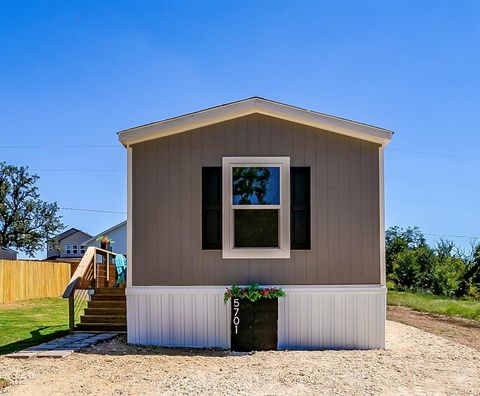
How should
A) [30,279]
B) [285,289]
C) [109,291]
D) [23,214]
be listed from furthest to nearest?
[23,214] < [30,279] < [109,291] < [285,289]

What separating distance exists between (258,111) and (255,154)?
631 mm

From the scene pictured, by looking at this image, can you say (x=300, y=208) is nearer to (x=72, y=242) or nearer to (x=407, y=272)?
(x=407, y=272)


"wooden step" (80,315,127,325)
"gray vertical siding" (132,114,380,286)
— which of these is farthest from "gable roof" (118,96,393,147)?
"wooden step" (80,315,127,325)

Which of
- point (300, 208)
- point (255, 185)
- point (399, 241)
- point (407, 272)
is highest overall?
point (255, 185)

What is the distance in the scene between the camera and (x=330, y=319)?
7.54m

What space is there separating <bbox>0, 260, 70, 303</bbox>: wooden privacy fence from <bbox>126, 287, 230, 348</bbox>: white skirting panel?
37.3ft

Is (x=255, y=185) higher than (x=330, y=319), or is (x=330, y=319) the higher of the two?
Result: (x=255, y=185)

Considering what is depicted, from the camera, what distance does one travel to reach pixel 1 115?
30.3 m

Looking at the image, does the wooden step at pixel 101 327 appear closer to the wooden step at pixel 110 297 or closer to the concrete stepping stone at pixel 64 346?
the concrete stepping stone at pixel 64 346

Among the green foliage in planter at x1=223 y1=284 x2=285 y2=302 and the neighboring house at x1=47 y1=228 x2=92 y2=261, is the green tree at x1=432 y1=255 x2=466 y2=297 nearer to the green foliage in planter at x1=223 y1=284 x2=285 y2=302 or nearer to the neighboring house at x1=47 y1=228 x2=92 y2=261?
the green foliage in planter at x1=223 y1=284 x2=285 y2=302

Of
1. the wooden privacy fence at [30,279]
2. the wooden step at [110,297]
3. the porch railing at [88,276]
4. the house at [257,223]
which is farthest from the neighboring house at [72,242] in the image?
the house at [257,223]

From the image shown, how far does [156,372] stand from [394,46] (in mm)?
8740

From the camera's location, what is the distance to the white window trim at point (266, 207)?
7.52 m

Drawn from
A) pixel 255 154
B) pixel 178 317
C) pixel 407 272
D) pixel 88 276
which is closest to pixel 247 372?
pixel 178 317
